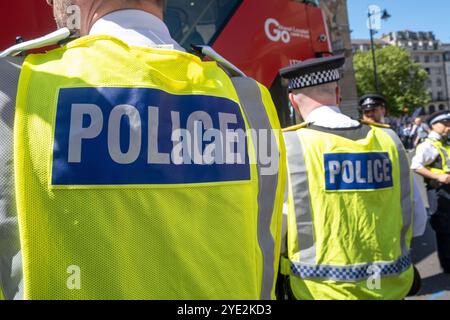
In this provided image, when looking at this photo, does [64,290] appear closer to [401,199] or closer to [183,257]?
[183,257]

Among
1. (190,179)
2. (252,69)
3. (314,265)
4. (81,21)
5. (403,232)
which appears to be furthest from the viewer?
(252,69)

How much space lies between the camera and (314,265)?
213 cm

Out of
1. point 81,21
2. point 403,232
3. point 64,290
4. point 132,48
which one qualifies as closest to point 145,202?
point 64,290

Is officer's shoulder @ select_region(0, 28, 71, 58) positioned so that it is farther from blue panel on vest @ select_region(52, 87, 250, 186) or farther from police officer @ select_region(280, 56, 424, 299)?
police officer @ select_region(280, 56, 424, 299)

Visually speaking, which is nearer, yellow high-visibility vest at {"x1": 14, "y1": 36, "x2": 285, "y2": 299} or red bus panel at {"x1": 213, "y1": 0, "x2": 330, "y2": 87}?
yellow high-visibility vest at {"x1": 14, "y1": 36, "x2": 285, "y2": 299}

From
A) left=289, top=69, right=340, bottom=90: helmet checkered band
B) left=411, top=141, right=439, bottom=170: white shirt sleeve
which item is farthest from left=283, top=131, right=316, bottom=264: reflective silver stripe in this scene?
left=411, top=141, right=439, bottom=170: white shirt sleeve

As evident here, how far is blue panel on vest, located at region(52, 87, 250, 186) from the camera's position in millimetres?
860

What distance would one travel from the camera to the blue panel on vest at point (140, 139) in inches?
33.9

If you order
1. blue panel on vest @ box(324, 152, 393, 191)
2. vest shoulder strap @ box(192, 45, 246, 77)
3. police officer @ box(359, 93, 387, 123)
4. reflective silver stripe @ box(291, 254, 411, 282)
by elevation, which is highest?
police officer @ box(359, 93, 387, 123)

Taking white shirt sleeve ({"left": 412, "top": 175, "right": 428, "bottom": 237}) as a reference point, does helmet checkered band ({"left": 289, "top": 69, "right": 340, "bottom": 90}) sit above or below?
above

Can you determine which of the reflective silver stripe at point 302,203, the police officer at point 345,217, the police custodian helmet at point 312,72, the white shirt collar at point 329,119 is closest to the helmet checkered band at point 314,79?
the police custodian helmet at point 312,72

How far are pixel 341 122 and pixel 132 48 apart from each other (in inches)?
62.8

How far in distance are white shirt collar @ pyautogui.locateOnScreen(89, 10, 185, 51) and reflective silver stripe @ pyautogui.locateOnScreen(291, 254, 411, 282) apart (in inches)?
57.2

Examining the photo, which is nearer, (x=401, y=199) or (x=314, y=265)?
(x=314, y=265)
